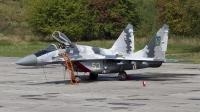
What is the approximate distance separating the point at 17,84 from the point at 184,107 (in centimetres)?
1040

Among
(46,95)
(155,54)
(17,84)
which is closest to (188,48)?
(155,54)

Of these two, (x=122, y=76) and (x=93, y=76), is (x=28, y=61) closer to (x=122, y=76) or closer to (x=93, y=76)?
(x=93, y=76)

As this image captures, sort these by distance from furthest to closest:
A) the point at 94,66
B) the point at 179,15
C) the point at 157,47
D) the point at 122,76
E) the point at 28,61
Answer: the point at 179,15, the point at 157,47, the point at 122,76, the point at 94,66, the point at 28,61

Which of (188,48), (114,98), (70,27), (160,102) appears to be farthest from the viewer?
(70,27)

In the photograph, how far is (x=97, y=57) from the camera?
84.0ft

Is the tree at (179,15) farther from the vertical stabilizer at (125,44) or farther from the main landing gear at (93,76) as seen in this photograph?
the main landing gear at (93,76)

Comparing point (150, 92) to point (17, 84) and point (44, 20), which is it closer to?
point (17, 84)

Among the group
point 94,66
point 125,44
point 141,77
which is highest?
point 125,44

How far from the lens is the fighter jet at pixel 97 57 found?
24734 mm

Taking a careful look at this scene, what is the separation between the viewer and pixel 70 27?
69.4m

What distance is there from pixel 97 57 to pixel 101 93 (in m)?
4.64

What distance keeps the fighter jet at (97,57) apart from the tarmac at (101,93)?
0.76 meters

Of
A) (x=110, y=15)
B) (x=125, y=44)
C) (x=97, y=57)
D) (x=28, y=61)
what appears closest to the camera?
(x=28, y=61)

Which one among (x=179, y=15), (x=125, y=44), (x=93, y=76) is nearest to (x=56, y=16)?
(x=179, y=15)
